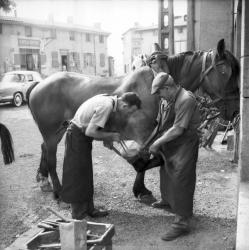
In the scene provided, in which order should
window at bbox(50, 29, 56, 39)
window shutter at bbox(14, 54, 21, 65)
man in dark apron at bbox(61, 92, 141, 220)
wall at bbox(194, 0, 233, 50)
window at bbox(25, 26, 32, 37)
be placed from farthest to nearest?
window at bbox(50, 29, 56, 39) < window at bbox(25, 26, 32, 37) < window shutter at bbox(14, 54, 21, 65) < wall at bbox(194, 0, 233, 50) < man in dark apron at bbox(61, 92, 141, 220)

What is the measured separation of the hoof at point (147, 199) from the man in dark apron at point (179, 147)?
97 cm

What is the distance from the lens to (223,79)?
186 inches

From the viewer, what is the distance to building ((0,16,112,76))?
2656cm

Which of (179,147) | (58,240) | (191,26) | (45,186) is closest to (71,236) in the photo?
(58,240)

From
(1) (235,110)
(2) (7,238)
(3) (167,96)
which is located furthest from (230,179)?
(2) (7,238)

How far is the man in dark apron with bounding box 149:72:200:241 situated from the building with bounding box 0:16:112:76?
19316mm

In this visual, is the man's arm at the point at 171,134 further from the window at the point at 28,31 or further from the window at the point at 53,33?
A: the window at the point at 53,33

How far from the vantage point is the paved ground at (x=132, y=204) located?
3865 millimetres

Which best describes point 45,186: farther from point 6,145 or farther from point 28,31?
point 28,31

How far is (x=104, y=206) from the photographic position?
4852 millimetres

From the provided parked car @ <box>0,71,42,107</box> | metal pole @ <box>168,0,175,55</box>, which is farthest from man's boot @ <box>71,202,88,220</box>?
parked car @ <box>0,71,42,107</box>

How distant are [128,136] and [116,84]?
902 millimetres

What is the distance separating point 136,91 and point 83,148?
3.83 feet

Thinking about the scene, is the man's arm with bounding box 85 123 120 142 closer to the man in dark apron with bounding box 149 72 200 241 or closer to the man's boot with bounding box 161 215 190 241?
the man in dark apron with bounding box 149 72 200 241
